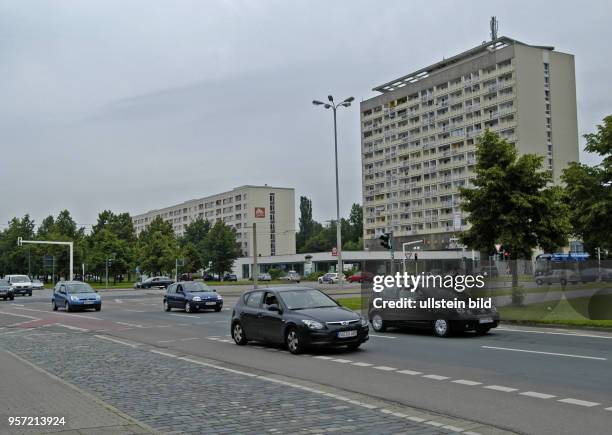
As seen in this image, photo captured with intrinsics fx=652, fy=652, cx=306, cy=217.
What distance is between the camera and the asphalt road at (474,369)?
7855 millimetres

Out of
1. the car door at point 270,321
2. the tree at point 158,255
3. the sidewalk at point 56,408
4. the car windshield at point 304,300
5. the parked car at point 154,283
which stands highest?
the tree at point 158,255

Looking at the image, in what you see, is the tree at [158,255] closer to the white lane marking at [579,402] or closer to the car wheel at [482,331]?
the car wheel at [482,331]

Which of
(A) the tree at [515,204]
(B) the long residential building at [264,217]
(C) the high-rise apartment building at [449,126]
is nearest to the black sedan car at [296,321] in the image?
(A) the tree at [515,204]

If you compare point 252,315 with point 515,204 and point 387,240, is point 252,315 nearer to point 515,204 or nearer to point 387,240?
point 515,204

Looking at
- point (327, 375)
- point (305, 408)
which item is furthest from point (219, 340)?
point (305, 408)

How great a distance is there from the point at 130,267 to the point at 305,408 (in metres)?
93.1

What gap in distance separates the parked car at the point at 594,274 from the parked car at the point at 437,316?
18.7m

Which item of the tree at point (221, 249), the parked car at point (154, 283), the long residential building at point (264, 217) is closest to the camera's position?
the parked car at point (154, 283)

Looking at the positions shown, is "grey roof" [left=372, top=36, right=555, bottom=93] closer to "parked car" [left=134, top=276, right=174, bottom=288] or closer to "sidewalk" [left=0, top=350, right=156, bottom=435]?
"parked car" [left=134, top=276, right=174, bottom=288]

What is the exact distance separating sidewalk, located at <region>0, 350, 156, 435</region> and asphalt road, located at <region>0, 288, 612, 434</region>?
358cm

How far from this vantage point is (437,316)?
17312 millimetres

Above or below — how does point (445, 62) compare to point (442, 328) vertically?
above

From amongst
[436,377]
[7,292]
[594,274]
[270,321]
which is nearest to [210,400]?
[436,377]

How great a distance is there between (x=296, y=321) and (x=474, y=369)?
4.27 meters
